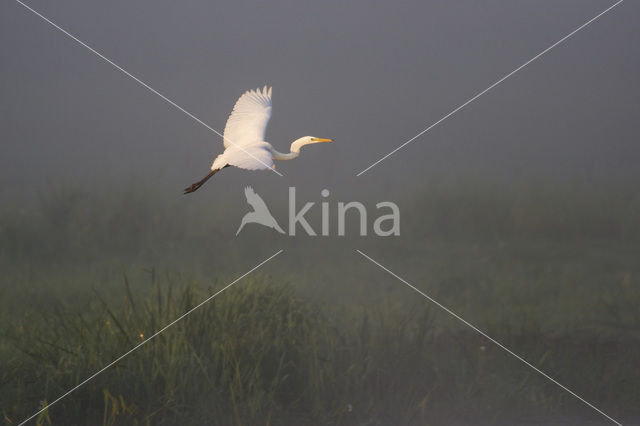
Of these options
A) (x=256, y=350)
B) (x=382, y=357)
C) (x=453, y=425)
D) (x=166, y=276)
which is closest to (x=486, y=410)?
(x=453, y=425)

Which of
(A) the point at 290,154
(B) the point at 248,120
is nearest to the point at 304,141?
(A) the point at 290,154

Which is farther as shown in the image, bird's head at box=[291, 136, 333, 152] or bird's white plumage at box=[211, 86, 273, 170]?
bird's head at box=[291, 136, 333, 152]

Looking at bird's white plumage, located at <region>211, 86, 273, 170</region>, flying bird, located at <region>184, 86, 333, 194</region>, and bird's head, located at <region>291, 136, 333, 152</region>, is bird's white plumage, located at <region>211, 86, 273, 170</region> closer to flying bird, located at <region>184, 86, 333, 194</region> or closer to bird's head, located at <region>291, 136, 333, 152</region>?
flying bird, located at <region>184, 86, 333, 194</region>

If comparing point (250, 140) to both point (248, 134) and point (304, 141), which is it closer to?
point (248, 134)

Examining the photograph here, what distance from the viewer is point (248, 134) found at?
349cm

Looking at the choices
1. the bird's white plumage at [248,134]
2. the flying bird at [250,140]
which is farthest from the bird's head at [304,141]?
the bird's white plumage at [248,134]

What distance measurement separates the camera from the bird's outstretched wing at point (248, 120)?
344 centimetres

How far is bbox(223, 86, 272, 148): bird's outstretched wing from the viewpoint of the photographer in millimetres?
3438

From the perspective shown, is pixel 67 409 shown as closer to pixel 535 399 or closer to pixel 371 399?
pixel 371 399

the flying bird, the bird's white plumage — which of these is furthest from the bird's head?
the bird's white plumage

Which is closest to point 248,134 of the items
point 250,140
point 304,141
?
point 250,140

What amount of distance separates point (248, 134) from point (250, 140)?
0.10 metres

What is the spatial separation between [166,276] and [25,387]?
1.27 m

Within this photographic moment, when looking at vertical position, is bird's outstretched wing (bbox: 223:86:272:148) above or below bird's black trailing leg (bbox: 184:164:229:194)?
above
